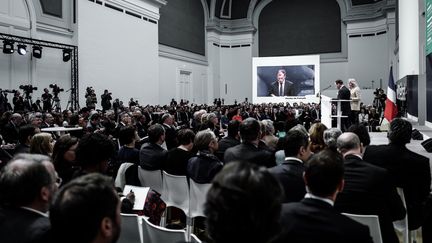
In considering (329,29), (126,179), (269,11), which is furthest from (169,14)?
A: (126,179)

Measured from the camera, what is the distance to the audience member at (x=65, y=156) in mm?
2988

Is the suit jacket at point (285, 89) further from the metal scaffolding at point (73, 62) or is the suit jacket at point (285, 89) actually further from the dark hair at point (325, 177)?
the dark hair at point (325, 177)

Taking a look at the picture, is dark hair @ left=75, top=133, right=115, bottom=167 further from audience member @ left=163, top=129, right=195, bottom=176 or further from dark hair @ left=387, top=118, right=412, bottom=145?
dark hair @ left=387, top=118, right=412, bottom=145

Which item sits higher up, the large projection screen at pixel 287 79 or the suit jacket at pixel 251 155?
the large projection screen at pixel 287 79

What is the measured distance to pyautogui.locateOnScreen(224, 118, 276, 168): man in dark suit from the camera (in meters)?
3.70

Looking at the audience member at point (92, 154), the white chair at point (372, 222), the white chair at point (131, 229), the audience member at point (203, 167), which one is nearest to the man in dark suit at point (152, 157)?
the audience member at point (203, 167)

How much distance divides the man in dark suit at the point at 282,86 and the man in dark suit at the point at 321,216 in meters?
20.6

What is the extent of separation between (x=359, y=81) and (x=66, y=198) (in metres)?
22.7

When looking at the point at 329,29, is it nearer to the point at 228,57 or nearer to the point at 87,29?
the point at 228,57

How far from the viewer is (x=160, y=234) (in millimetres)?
2014

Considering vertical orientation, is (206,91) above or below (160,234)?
above

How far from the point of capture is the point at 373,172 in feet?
8.09

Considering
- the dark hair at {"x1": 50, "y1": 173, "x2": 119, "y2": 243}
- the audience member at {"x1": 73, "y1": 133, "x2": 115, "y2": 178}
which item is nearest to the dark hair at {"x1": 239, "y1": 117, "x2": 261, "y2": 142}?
the audience member at {"x1": 73, "y1": 133, "x2": 115, "y2": 178}

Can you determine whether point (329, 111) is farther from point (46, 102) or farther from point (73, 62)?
point (73, 62)
